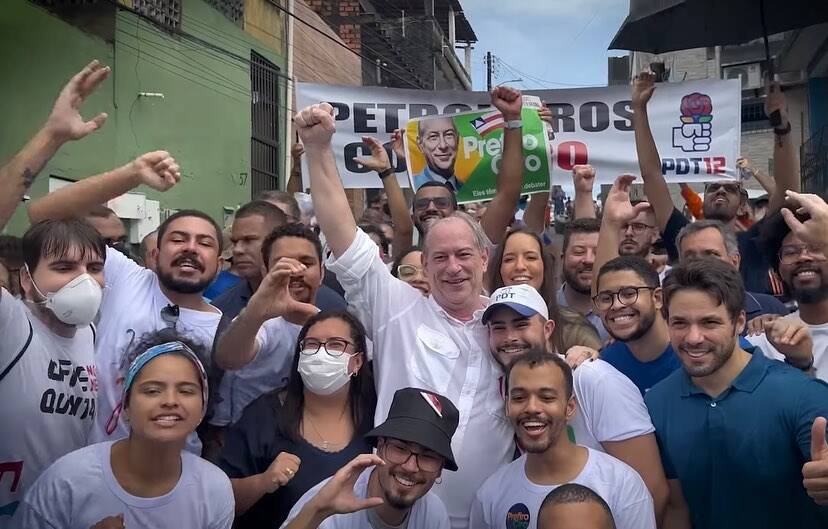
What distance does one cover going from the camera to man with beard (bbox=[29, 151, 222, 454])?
3.78 meters

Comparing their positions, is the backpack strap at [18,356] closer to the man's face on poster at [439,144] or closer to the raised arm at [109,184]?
the raised arm at [109,184]

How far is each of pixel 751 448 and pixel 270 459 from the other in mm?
1825

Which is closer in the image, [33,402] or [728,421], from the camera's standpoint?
[728,421]

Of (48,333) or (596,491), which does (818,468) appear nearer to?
(596,491)

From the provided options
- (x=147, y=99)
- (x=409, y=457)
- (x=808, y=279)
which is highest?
(x=147, y=99)

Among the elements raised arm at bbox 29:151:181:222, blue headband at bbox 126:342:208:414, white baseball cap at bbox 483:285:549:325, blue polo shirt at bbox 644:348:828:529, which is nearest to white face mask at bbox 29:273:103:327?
blue headband at bbox 126:342:208:414

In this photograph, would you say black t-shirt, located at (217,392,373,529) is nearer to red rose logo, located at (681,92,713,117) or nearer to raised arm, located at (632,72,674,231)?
raised arm, located at (632,72,674,231)

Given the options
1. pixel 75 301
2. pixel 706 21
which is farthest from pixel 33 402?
pixel 706 21

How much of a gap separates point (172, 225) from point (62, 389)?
104 centimetres

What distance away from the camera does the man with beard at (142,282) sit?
3775mm

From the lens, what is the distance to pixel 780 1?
6.20 metres

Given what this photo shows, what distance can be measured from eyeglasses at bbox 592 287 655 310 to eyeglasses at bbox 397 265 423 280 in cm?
110

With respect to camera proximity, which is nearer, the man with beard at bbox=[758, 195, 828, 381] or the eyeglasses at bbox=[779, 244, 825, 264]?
the man with beard at bbox=[758, 195, 828, 381]

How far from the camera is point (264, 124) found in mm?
16672
